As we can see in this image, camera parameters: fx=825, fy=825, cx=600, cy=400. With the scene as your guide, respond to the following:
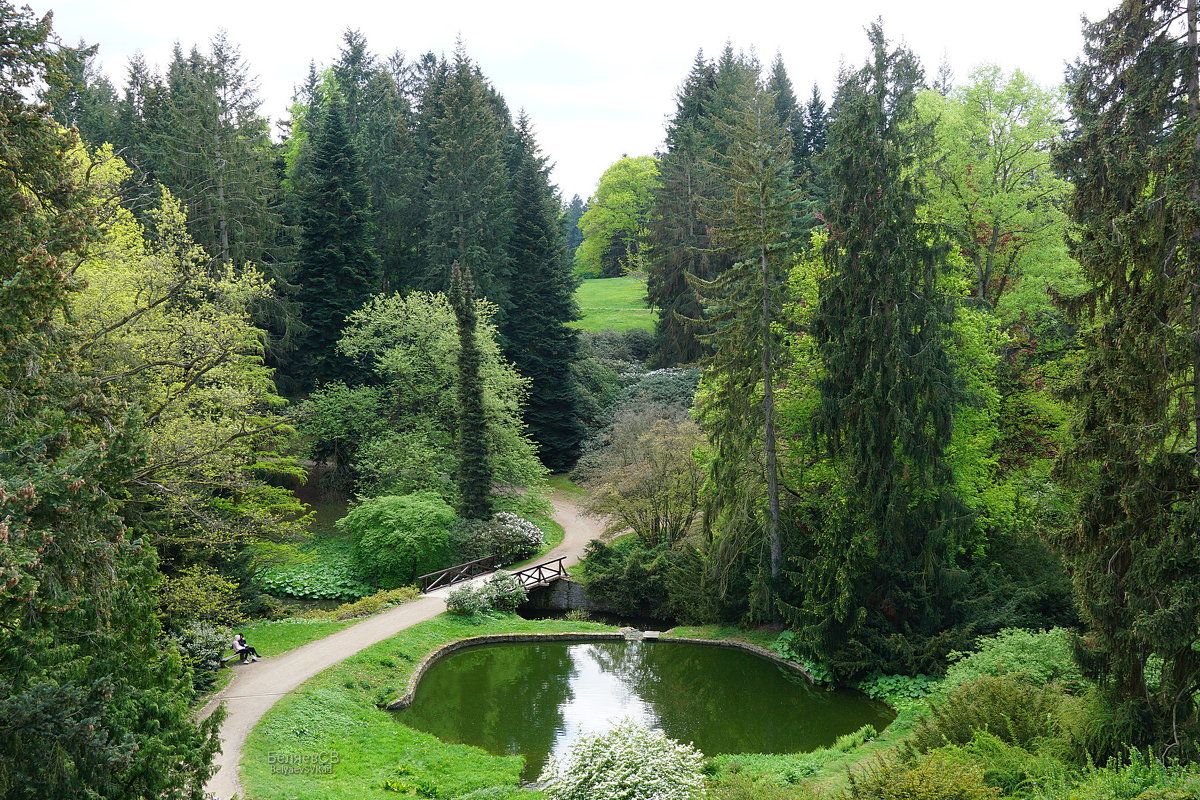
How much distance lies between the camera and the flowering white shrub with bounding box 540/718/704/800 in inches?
398

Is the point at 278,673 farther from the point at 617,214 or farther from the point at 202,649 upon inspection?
the point at 617,214

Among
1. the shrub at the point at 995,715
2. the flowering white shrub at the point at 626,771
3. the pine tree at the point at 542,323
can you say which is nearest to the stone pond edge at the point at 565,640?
the shrub at the point at 995,715

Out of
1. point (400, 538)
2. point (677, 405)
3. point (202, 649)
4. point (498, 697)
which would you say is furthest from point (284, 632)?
point (677, 405)

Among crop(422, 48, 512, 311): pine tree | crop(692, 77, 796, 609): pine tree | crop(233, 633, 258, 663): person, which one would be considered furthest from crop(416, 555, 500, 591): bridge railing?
crop(422, 48, 512, 311): pine tree

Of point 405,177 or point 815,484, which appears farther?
point 405,177

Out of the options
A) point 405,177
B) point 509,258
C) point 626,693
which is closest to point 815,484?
point 626,693

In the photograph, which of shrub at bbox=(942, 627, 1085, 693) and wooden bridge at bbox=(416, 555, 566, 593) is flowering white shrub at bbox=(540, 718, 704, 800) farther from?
wooden bridge at bbox=(416, 555, 566, 593)

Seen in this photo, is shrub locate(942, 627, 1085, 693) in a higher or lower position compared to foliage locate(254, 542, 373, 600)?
higher

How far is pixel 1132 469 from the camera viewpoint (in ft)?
33.4

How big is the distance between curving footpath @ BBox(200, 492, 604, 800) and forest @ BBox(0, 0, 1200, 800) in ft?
2.66

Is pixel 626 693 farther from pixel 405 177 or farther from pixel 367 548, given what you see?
pixel 405 177

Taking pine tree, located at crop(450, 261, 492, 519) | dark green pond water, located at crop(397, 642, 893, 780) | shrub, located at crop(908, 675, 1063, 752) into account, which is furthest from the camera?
pine tree, located at crop(450, 261, 492, 519)

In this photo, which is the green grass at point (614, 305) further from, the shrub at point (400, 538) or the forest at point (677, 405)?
the shrub at point (400, 538)

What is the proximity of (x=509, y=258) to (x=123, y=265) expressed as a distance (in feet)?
72.8
